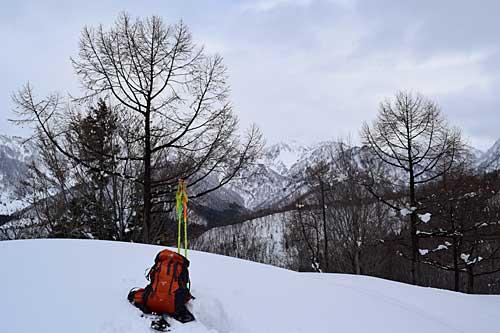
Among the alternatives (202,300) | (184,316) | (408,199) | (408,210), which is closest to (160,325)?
(184,316)

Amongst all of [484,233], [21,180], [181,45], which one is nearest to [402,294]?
[181,45]

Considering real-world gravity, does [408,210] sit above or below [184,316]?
above

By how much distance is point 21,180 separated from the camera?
16.4m

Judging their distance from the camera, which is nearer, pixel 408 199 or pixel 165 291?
pixel 165 291

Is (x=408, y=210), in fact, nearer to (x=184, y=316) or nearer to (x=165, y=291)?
(x=184, y=316)

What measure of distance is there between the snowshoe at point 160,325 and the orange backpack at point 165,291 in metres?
0.15

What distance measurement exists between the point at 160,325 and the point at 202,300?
763 millimetres

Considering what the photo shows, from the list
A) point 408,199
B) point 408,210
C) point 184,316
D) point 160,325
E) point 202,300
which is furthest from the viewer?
point 408,199

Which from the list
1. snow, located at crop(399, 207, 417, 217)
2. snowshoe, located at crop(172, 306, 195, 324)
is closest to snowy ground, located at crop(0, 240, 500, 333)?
snowshoe, located at crop(172, 306, 195, 324)

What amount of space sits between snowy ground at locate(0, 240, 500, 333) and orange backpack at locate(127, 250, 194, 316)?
5.4 inches

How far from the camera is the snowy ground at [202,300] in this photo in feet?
10.6

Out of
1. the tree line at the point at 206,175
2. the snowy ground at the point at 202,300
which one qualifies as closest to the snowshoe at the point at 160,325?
the snowy ground at the point at 202,300

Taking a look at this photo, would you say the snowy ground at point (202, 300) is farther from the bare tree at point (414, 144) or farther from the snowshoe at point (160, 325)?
the bare tree at point (414, 144)

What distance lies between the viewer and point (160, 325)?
3.29 meters
